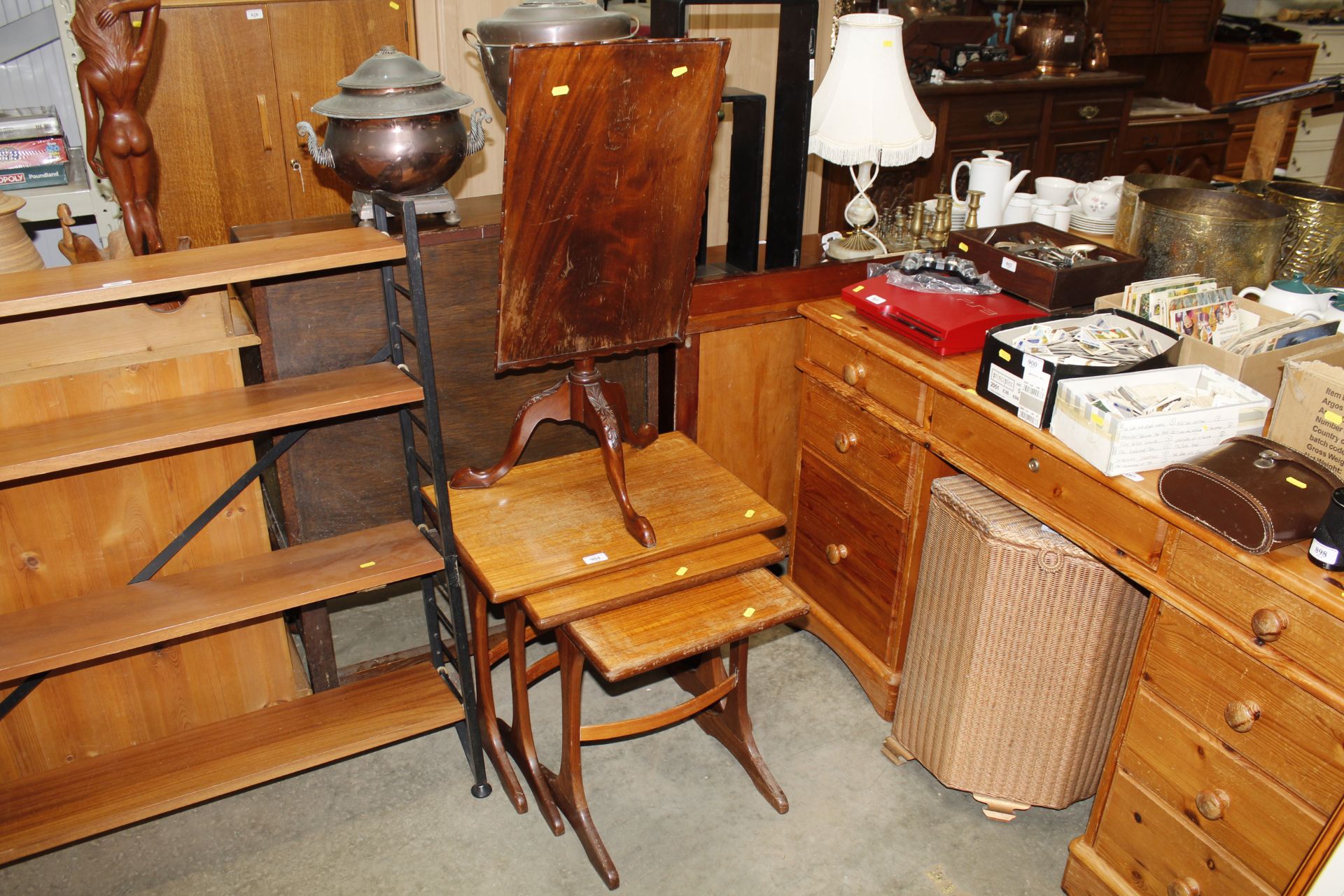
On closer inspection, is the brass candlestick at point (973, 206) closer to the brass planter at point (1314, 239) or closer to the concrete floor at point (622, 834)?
the brass planter at point (1314, 239)

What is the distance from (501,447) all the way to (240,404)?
0.68 metres

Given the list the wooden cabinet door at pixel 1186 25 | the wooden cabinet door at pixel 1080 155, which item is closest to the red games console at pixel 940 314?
the wooden cabinet door at pixel 1080 155

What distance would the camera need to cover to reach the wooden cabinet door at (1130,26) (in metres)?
4.59


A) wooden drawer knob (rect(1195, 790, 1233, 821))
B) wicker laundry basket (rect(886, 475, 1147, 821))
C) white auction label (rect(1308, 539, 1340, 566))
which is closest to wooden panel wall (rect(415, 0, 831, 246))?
wicker laundry basket (rect(886, 475, 1147, 821))

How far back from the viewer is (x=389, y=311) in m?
2.10

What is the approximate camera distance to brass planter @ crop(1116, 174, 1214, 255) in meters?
2.31

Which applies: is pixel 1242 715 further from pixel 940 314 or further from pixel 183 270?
pixel 183 270

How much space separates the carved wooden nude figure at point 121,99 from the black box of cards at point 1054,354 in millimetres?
1598

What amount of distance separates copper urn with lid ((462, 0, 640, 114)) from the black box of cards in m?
0.98

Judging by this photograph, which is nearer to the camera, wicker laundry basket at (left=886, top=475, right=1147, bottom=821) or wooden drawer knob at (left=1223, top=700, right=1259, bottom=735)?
wooden drawer knob at (left=1223, top=700, right=1259, bottom=735)

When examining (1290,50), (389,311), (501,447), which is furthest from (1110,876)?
(1290,50)

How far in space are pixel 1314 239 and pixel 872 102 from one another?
3.22 feet

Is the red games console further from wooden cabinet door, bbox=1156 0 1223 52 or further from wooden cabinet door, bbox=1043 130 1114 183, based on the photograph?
wooden cabinet door, bbox=1156 0 1223 52

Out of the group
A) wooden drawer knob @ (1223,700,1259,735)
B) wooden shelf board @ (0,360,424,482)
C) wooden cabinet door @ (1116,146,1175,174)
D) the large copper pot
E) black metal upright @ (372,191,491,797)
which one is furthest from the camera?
wooden cabinet door @ (1116,146,1175,174)
